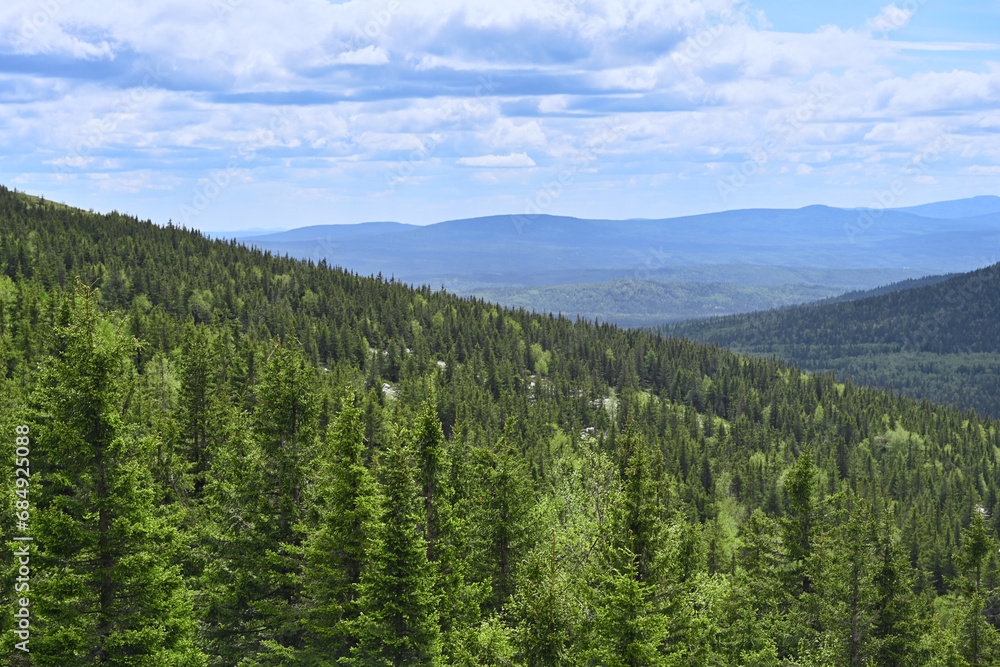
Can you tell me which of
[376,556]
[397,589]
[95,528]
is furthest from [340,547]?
[95,528]

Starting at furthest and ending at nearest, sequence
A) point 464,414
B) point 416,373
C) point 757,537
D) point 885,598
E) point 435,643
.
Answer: point 416,373
point 464,414
point 757,537
point 885,598
point 435,643

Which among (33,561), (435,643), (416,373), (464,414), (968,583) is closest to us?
(33,561)

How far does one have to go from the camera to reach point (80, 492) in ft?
80.6

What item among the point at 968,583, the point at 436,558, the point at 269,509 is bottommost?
the point at 968,583

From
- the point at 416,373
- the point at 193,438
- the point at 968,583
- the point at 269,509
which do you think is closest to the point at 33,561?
the point at 269,509

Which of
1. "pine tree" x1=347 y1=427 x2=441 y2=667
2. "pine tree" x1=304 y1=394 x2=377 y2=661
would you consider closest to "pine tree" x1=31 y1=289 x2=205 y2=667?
"pine tree" x1=304 y1=394 x2=377 y2=661

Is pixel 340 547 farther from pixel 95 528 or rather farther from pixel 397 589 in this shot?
pixel 95 528

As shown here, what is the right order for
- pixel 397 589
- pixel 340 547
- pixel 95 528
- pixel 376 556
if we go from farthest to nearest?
pixel 340 547 → pixel 397 589 → pixel 376 556 → pixel 95 528

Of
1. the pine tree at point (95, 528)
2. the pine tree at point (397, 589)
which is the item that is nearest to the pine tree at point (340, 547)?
the pine tree at point (397, 589)

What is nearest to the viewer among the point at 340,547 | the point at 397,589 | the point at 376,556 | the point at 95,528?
the point at 95,528

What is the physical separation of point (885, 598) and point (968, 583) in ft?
85.0

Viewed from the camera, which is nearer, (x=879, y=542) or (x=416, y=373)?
(x=879, y=542)

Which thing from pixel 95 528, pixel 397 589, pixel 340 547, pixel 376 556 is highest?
pixel 95 528

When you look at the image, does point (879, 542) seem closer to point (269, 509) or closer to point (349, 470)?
point (349, 470)
